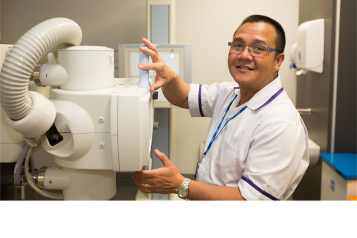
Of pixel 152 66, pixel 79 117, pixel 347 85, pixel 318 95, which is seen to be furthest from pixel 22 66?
pixel 318 95

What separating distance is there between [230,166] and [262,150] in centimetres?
13

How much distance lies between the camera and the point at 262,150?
3.01 ft

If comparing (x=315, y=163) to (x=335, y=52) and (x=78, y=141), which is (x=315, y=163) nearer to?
(x=335, y=52)

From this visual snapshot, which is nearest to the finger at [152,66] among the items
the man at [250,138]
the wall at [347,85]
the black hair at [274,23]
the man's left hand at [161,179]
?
the man at [250,138]

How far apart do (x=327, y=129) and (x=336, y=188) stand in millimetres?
460

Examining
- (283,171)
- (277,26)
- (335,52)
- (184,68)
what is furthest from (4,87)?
(335,52)

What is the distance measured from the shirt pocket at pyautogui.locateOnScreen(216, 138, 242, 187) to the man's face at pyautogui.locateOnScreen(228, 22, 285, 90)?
0.74ft

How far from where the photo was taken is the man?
91 cm

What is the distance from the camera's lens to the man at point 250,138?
2.98ft

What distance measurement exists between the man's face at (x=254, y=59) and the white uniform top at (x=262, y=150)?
2.1 inches

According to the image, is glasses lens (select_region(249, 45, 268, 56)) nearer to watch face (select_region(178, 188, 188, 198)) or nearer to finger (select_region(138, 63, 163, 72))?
finger (select_region(138, 63, 163, 72))

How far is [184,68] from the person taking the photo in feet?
7.45

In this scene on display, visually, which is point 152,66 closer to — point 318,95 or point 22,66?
point 22,66

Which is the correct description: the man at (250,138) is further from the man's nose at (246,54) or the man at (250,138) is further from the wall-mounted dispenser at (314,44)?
the wall-mounted dispenser at (314,44)
